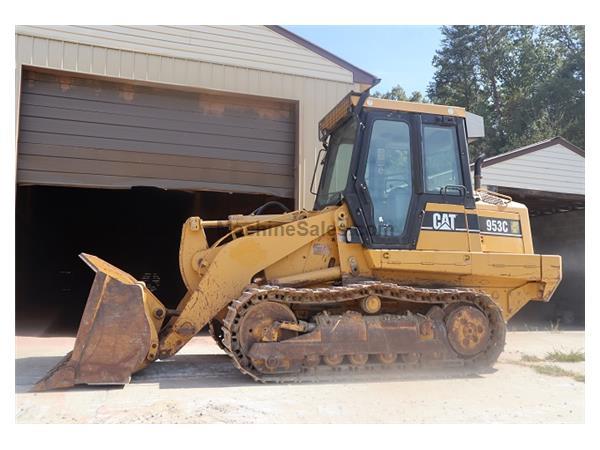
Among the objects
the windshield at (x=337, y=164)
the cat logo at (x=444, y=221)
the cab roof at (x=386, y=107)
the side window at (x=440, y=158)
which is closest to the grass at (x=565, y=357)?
the cat logo at (x=444, y=221)

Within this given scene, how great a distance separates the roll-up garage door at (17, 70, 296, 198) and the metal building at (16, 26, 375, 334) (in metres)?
0.02

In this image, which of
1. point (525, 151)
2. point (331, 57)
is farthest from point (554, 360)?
point (525, 151)

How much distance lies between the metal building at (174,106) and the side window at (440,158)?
14.3ft

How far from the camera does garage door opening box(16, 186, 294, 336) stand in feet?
55.7

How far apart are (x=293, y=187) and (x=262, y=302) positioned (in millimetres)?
5402

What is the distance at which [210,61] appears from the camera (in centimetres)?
1041

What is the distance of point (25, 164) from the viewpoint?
945 cm

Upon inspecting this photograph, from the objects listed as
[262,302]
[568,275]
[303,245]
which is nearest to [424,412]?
[262,302]

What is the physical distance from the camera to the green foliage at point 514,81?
2778 cm

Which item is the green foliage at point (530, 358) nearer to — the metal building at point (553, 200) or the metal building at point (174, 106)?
the metal building at point (174, 106)

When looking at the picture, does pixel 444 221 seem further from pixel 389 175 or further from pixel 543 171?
pixel 543 171

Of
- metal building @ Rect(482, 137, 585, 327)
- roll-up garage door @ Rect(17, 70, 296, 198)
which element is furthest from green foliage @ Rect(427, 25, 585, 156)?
roll-up garage door @ Rect(17, 70, 296, 198)

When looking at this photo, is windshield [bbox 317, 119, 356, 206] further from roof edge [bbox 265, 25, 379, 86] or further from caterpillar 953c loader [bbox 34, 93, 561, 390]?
roof edge [bbox 265, 25, 379, 86]

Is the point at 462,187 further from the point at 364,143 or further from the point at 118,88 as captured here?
the point at 118,88
